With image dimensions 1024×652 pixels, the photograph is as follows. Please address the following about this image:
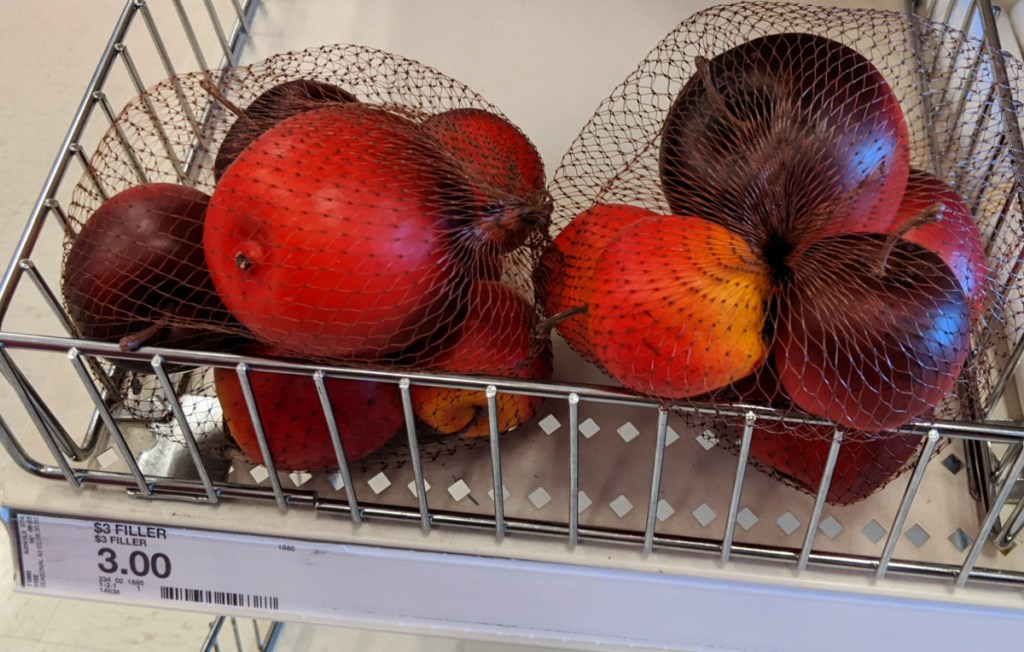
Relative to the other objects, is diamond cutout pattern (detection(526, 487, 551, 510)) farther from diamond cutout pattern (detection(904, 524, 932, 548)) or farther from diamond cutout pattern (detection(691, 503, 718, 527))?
diamond cutout pattern (detection(904, 524, 932, 548))

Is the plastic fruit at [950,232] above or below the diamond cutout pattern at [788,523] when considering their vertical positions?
above

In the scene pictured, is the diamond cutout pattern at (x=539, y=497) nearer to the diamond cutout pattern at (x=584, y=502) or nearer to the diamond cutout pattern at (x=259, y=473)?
the diamond cutout pattern at (x=584, y=502)

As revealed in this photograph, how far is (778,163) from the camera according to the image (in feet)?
1.48

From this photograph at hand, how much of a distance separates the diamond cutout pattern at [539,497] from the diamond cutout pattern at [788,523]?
13cm

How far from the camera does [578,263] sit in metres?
0.47

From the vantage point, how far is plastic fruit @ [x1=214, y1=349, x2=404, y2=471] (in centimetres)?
47

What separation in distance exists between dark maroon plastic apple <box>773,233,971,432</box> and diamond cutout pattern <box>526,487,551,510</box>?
7.0 inches

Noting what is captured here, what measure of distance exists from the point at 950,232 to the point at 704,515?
0.65 ft

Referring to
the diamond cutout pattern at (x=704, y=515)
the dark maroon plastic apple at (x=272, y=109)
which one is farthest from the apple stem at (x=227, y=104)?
the diamond cutout pattern at (x=704, y=515)

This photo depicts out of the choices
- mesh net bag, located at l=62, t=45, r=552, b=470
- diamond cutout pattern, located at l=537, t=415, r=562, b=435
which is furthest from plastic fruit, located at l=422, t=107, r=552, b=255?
diamond cutout pattern, located at l=537, t=415, r=562, b=435

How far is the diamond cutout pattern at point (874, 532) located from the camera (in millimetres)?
507

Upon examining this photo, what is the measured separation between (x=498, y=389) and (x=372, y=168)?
0.12 metres

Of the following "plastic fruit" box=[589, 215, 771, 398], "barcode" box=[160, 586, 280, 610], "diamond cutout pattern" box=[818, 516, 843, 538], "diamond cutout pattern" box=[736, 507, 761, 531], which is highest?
"plastic fruit" box=[589, 215, 771, 398]

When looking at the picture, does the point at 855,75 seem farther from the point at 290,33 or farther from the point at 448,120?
the point at 290,33
